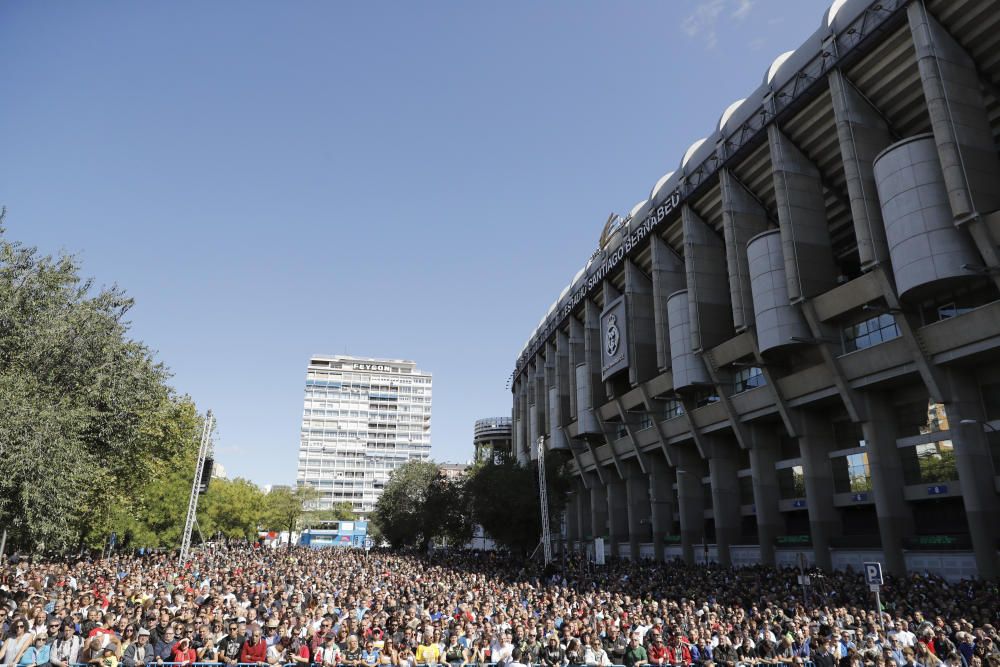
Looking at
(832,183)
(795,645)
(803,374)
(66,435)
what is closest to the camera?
(795,645)

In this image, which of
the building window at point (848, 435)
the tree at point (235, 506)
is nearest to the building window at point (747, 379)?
the building window at point (848, 435)

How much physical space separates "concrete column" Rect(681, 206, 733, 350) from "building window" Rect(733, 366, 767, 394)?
2434 mm

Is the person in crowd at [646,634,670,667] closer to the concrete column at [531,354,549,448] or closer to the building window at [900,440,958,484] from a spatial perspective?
the building window at [900,440,958,484]

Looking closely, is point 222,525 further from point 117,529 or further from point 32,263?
point 32,263

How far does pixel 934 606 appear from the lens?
22109 millimetres

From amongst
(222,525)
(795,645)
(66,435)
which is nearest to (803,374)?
(795,645)

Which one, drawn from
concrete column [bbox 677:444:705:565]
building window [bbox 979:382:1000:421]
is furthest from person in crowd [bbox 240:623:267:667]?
concrete column [bbox 677:444:705:565]

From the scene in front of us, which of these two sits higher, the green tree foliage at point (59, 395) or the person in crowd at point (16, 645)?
the green tree foliage at point (59, 395)

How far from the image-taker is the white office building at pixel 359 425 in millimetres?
169125

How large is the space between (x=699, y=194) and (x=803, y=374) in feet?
47.0

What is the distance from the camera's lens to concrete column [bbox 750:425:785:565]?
127 feet

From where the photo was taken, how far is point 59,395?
2723cm

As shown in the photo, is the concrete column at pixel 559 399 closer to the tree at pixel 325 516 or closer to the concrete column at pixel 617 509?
the concrete column at pixel 617 509

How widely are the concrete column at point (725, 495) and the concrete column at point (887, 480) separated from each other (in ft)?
38.7
